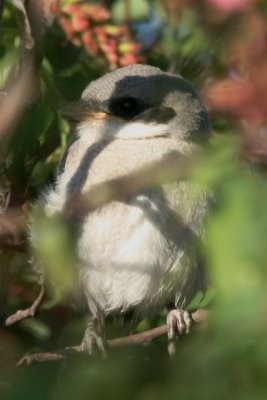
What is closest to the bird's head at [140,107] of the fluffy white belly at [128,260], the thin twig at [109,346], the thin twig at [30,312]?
the fluffy white belly at [128,260]

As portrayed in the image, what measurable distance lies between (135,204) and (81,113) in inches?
25.7

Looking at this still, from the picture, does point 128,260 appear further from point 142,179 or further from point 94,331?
point 142,179

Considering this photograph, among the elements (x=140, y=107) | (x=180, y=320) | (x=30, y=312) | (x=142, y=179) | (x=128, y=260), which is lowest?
(x=180, y=320)

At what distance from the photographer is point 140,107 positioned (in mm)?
4551

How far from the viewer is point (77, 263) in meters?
4.09

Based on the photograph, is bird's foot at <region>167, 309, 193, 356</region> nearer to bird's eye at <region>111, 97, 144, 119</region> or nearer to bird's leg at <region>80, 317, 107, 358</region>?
bird's leg at <region>80, 317, 107, 358</region>

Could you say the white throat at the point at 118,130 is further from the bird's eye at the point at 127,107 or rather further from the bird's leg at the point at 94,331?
the bird's leg at the point at 94,331

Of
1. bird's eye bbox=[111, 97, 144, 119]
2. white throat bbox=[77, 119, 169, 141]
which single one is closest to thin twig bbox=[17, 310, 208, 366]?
white throat bbox=[77, 119, 169, 141]

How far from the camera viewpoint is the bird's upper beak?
13.7 feet

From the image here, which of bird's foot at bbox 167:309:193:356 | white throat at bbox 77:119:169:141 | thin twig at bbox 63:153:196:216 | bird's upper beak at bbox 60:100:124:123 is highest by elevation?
thin twig at bbox 63:153:196:216

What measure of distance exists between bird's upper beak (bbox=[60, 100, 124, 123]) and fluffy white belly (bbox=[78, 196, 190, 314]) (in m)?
0.51

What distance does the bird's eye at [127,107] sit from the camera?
4.48 m

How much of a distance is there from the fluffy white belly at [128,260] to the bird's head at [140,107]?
0.60 metres

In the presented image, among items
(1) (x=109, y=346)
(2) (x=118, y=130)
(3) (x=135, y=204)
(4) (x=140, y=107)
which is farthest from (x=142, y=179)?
(4) (x=140, y=107)
